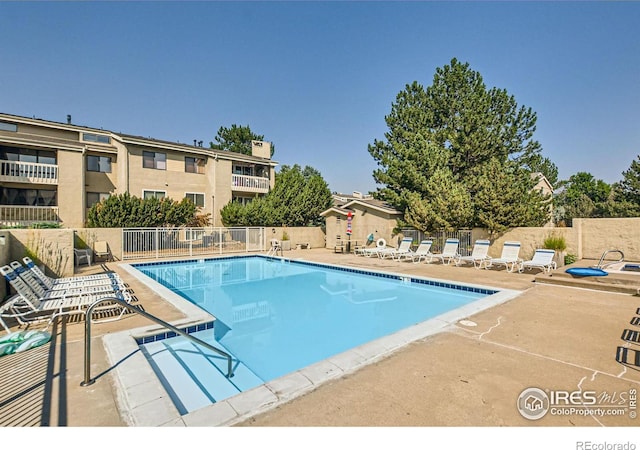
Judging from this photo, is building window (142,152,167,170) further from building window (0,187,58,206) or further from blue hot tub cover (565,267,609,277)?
blue hot tub cover (565,267,609,277)

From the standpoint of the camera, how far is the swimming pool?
4430mm

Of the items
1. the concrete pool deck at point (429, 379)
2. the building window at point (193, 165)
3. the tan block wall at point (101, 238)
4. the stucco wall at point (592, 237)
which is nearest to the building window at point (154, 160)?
the building window at point (193, 165)

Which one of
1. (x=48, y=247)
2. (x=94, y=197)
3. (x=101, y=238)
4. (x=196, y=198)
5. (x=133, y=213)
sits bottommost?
(x=48, y=247)

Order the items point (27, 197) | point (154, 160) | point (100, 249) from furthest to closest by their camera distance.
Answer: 1. point (154, 160)
2. point (27, 197)
3. point (100, 249)

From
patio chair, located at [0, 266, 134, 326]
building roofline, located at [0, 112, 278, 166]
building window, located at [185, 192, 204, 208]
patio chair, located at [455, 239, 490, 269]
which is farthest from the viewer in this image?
building window, located at [185, 192, 204, 208]

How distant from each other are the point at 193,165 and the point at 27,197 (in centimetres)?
1018

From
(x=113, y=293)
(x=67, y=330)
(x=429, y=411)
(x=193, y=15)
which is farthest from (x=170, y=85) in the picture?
(x=429, y=411)

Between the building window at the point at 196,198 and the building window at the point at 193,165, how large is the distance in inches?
71.2

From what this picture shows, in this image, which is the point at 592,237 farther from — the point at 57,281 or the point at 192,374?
the point at 57,281

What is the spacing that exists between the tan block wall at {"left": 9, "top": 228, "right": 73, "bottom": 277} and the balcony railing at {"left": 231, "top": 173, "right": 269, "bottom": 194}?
53.8 ft

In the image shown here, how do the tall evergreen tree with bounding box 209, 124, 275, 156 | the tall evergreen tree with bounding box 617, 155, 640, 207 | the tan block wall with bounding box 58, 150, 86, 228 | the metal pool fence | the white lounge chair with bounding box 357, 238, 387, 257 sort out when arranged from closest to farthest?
the metal pool fence
the white lounge chair with bounding box 357, 238, 387, 257
the tan block wall with bounding box 58, 150, 86, 228
the tall evergreen tree with bounding box 617, 155, 640, 207
the tall evergreen tree with bounding box 209, 124, 275, 156

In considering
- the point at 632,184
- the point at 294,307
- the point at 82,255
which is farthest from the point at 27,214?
the point at 632,184

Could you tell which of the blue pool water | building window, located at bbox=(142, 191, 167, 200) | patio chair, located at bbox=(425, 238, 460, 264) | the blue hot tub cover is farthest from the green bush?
the blue hot tub cover

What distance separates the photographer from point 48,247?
1024cm
